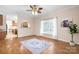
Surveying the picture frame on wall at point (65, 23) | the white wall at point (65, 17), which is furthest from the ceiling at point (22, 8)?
the picture frame on wall at point (65, 23)

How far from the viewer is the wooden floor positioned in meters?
1.47

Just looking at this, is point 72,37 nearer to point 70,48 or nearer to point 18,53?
point 70,48

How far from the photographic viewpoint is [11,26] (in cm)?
148

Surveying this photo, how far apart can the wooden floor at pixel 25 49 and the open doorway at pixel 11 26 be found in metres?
0.08

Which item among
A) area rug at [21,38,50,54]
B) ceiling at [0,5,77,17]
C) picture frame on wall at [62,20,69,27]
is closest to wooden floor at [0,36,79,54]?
area rug at [21,38,50,54]

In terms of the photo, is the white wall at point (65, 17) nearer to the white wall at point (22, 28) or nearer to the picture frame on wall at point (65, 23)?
the picture frame on wall at point (65, 23)

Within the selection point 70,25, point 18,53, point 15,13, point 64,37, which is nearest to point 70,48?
point 64,37

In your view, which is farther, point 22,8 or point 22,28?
point 22,28

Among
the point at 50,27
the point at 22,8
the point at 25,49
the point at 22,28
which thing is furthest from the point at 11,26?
the point at 50,27

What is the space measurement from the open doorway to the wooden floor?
8 centimetres

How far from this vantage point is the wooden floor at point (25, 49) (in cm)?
147

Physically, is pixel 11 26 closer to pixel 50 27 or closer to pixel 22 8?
pixel 22 8

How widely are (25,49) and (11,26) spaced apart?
0.43m
